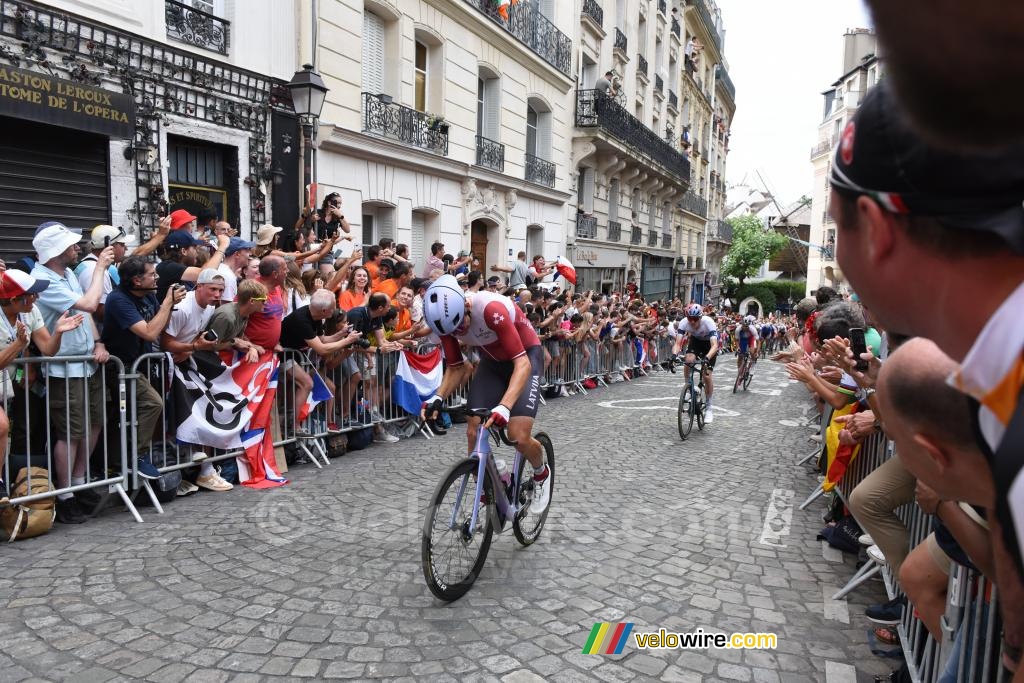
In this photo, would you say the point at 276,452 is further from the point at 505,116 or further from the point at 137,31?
the point at 505,116

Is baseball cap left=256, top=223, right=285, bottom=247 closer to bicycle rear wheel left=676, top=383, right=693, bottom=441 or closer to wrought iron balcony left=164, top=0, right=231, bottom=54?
wrought iron balcony left=164, top=0, right=231, bottom=54

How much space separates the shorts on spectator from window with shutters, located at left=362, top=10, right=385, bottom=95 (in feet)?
34.6

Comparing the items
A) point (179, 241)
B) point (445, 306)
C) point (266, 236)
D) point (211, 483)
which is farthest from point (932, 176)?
point (266, 236)

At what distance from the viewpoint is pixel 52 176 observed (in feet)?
29.8

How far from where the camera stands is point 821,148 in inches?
2335

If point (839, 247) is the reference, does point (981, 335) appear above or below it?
below

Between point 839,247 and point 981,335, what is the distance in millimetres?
247

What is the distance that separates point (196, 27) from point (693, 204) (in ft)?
122

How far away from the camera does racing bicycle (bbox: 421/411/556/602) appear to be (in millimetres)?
4031

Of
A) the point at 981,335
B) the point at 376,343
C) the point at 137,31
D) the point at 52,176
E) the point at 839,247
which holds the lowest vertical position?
the point at 376,343

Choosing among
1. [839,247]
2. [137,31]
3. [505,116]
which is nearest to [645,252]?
[505,116]

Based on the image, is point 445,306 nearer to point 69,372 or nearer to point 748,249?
point 69,372

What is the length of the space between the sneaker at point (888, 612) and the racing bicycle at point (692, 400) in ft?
17.3

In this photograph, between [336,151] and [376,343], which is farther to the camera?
[336,151]
